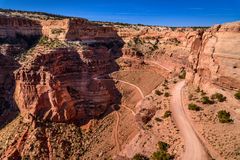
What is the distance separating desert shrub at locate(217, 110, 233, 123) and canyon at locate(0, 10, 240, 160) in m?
0.46

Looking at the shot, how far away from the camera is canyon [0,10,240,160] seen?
133ft

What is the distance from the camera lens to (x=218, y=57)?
44.7m

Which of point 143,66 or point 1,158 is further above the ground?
point 143,66

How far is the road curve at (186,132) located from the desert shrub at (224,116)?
3.13 meters

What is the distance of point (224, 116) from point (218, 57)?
28.7 ft

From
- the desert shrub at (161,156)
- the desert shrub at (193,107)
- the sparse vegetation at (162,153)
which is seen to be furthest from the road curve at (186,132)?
the sparse vegetation at (162,153)

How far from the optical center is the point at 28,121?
62.2 meters

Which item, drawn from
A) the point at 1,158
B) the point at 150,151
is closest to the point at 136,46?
the point at 1,158

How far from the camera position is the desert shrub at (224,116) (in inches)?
1510

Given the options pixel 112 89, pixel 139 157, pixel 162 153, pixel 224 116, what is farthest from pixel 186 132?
pixel 112 89

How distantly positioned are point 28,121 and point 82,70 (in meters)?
15.8

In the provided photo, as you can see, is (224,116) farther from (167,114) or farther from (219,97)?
(167,114)

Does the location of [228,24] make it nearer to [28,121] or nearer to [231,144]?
[231,144]

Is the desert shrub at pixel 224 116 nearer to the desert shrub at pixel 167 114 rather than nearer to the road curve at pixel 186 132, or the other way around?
the road curve at pixel 186 132
